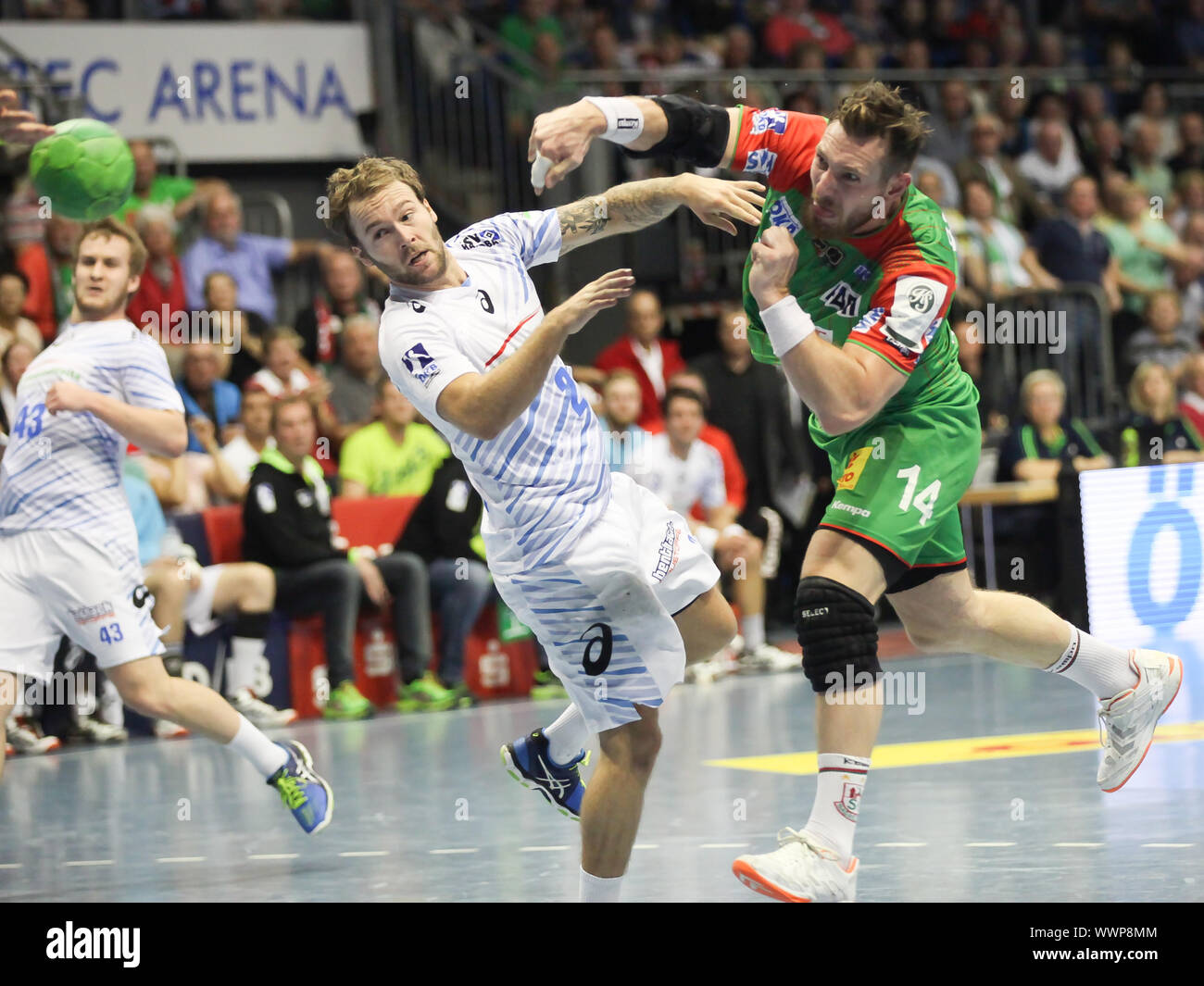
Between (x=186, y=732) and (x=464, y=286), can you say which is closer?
(x=464, y=286)

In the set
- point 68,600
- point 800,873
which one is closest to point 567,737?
point 800,873

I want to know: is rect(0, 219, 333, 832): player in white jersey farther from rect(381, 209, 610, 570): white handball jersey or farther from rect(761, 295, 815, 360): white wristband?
rect(761, 295, 815, 360): white wristband

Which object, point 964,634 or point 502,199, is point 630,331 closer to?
point 502,199

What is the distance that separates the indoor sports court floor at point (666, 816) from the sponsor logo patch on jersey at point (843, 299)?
1645mm

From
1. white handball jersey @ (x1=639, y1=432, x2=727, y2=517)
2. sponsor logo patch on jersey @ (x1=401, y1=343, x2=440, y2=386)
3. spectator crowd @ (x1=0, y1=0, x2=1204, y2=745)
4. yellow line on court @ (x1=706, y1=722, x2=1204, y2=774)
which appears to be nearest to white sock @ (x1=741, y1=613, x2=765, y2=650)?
spectator crowd @ (x1=0, y1=0, x2=1204, y2=745)

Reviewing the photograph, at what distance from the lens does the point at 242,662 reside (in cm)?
916

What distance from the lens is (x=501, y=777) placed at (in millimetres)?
7117

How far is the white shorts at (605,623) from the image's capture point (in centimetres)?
428

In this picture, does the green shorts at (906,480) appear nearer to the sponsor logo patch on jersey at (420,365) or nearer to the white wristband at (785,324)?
the white wristband at (785,324)

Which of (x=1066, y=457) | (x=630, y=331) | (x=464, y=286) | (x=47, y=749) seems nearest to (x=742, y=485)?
(x=630, y=331)

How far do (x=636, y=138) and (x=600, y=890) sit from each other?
205cm

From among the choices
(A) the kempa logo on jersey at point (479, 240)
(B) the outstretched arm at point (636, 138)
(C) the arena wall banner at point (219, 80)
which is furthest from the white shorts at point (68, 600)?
(C) the arena wall banner at point (219, 80)

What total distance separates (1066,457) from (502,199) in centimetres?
474

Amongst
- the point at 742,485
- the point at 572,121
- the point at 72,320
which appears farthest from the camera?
the point at 742,485
